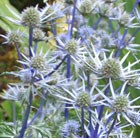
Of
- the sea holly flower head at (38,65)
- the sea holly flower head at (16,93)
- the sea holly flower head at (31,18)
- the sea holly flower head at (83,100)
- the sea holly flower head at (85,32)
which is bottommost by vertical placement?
the sea holly flower head at (83,100)

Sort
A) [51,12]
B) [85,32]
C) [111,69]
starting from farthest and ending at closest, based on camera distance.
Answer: [85,32] → [51,12] → [111,69]

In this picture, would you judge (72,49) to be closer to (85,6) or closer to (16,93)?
(16,93)

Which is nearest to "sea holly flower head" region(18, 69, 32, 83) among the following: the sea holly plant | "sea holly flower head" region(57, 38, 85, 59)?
the sea holly plant

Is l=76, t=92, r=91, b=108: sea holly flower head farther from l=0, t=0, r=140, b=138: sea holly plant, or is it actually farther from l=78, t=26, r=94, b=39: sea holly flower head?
l=78, t=26, r=94, b=39: sea holly flower head

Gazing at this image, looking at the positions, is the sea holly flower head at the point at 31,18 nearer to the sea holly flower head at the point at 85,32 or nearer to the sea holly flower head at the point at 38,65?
the sea holly flower head at the point at 38,65

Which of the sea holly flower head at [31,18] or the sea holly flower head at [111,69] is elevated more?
the sea holly flower head at [31,18]

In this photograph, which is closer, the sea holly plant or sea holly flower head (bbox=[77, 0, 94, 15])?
the sea holly plant

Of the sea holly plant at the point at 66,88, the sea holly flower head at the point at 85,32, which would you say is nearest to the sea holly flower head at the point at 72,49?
the sea holly plant at the point at 66,88

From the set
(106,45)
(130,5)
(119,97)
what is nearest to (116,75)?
(119,97)

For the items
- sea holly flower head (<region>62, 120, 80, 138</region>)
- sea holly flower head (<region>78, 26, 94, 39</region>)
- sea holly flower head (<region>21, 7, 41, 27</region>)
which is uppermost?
sea holly flower head (<region>78, 26, 94, 39</region>)

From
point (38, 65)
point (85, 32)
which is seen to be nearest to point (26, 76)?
point (38, 65)

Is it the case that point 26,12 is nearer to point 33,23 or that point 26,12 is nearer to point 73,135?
point 33,23
